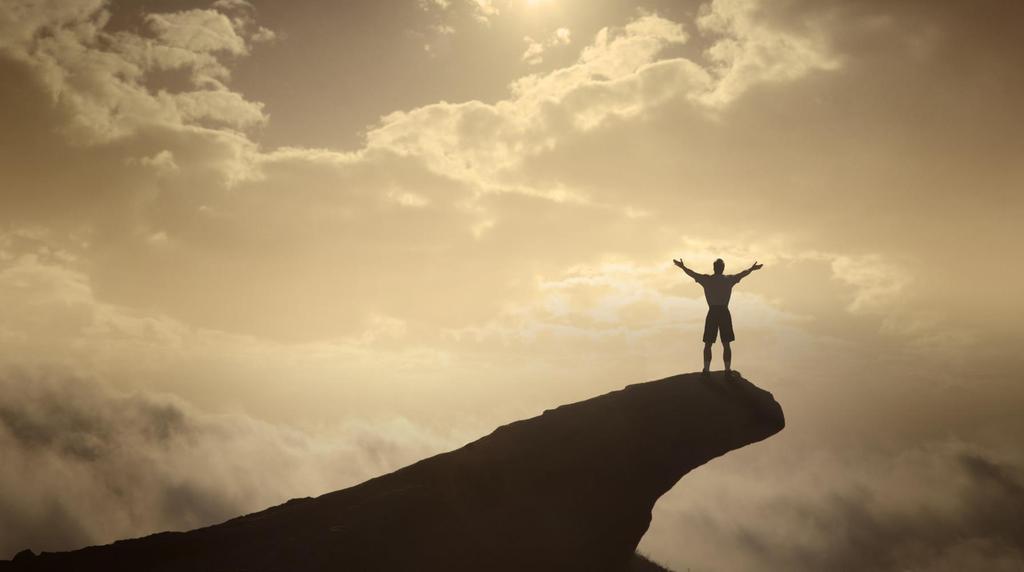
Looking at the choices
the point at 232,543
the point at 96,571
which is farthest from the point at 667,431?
the point at 96,571

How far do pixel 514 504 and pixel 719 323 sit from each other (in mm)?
9412

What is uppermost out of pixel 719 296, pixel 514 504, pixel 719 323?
pixel 719 296

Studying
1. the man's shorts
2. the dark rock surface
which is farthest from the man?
the dark rock surface

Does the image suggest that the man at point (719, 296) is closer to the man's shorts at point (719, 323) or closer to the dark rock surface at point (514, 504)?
the man's shorts at point (719, 323)

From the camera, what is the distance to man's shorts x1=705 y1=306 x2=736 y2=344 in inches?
888

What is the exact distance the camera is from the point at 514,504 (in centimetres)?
1942

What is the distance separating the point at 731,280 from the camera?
22.5m

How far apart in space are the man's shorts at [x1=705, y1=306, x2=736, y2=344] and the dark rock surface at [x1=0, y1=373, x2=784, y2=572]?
6.10 ft

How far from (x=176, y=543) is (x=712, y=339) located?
18.4 meters

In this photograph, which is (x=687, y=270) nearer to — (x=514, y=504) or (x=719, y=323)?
(x=719, y=323)

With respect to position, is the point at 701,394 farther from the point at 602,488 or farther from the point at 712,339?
the point at 602,488

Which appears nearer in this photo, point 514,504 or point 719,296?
point 514,504

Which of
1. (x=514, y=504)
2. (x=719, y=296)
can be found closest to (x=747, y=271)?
(x=719, y=296)

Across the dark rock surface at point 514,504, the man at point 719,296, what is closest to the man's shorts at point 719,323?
the man at point 719,296
